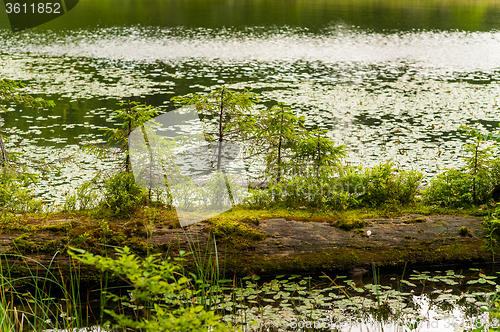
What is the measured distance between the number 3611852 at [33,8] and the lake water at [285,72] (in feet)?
5.06

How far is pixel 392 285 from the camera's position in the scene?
4738 millimetres

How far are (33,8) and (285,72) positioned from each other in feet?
99.8

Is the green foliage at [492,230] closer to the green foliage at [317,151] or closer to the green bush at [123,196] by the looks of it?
the green foliage at [317,151]

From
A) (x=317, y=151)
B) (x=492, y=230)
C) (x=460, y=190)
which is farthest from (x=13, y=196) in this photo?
(x=492, y=230)

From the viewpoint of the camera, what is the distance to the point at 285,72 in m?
18.1

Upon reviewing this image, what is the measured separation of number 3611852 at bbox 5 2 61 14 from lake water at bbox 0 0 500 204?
1543mm

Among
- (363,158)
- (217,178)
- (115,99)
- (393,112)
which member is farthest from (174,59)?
(217,178)

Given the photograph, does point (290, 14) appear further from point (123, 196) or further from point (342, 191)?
point (123, 196)

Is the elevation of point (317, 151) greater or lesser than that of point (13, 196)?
greater

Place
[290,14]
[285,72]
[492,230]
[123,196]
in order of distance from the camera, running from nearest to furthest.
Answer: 1. [492,230]
2. [123,196]
3. [285,72]
4. [290,14]

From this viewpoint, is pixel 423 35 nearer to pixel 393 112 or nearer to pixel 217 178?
pixel 393 112

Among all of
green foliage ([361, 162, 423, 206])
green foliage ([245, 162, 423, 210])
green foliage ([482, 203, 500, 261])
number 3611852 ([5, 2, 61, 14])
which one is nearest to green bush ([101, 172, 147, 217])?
green foliage ([245, 162, 423, 210])

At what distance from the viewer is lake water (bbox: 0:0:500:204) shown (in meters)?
10.1

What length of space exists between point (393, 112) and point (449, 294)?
8.72m
